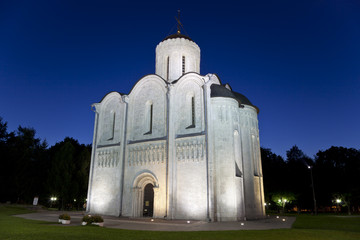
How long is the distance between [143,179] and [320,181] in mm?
27459

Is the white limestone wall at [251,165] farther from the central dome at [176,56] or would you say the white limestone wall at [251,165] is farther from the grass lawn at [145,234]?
the grass lawn at [145,234]

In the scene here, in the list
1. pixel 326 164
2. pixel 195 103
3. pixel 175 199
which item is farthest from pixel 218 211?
pixel 326 164

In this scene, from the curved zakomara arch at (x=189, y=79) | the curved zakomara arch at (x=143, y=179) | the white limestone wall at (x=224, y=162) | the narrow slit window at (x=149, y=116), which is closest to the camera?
the white limestone wall at (x=224, y=162)

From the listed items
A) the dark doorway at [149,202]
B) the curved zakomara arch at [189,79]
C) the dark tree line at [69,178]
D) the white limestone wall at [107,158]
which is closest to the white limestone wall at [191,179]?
the dark doorway at [149,202]

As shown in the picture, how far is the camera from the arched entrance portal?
18955mm

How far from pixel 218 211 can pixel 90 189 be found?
38.3 ft

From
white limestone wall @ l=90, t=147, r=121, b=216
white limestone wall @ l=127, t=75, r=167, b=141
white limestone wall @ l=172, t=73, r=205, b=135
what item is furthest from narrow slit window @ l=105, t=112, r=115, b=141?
white limestone wall @ l=172, t=73, r=205, b=135

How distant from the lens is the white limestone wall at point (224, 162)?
53.8ft

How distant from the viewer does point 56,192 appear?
30.0 meters

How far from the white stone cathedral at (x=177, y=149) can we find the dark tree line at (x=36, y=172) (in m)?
11.1

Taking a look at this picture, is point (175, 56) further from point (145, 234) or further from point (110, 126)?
point (145, 234)

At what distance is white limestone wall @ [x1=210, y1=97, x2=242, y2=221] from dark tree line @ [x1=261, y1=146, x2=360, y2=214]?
19742 mm

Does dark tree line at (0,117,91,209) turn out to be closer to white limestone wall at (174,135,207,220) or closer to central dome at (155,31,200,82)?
central dome at (155,31,200,82)

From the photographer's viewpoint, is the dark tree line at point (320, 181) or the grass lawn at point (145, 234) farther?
the dark tree line at point (320, 181)
